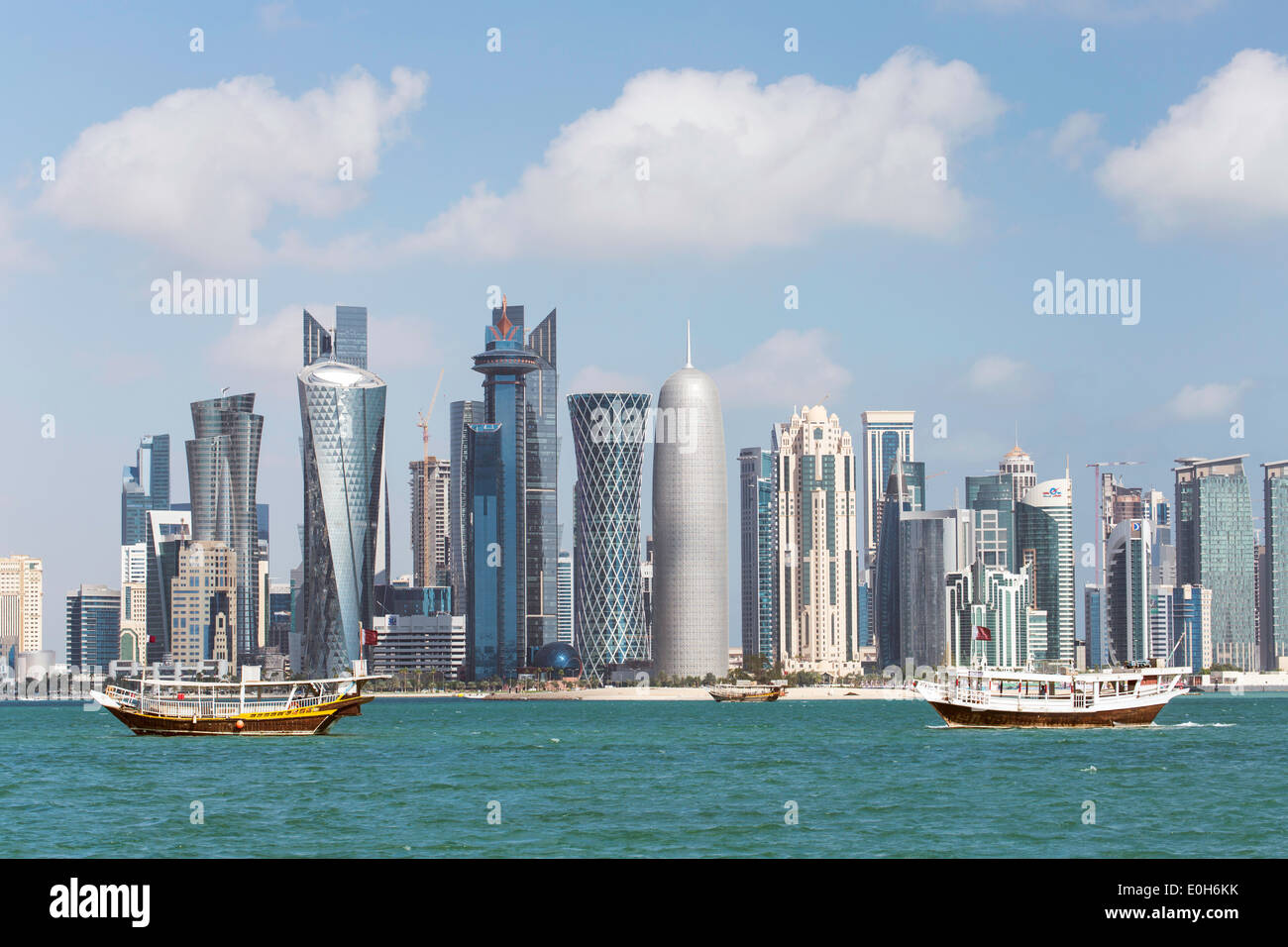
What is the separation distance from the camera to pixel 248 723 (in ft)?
443

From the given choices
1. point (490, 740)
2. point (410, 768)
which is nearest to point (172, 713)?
point (490, 740)

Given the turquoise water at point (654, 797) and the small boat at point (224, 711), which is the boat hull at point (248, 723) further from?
the turquoise water at point (654, 797)

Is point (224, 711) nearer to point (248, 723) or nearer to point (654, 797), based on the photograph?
point (248, 723)

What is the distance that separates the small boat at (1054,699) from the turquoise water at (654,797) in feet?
14.6

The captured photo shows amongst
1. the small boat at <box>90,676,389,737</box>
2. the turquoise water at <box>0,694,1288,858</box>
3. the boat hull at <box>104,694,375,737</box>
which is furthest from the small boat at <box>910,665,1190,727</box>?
the small boat at <box>90,676,389,737</box>

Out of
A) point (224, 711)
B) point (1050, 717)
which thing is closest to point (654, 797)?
point (224, 711)

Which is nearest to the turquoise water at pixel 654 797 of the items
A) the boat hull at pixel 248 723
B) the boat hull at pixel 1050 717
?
the boat hull at pixel 248 723

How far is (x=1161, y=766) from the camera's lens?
328 ft

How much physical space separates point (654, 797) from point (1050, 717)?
239 ft

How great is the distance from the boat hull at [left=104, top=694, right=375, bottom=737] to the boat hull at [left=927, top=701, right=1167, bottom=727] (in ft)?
189

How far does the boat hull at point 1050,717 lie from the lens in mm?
142500

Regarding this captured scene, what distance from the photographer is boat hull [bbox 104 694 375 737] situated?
135 meters

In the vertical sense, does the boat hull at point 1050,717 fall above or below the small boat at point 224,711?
below
